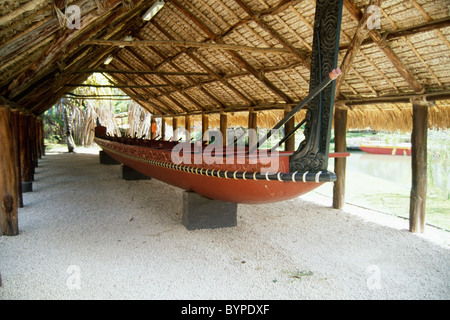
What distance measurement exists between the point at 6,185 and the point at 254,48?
12.6ft

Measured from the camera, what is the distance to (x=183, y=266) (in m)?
3.21

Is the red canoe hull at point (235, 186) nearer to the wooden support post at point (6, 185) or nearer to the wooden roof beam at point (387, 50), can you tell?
the wooden support post at point (6, 185)

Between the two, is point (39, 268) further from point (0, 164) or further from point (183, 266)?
point (0, 164)

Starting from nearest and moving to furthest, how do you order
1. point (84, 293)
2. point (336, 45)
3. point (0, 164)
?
1. point (84, 293)
2. point (336, 45)
3. point (0, 164)

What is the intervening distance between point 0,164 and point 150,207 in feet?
7.24

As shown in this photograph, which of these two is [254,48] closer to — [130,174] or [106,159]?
[130,174]

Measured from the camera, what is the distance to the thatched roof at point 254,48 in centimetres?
342

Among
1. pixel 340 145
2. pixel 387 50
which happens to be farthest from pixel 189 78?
pixel 387 50

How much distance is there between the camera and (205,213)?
4.38 metres

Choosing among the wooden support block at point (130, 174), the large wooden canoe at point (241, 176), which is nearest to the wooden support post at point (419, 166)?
the large wooden canoe at point (241, 176)

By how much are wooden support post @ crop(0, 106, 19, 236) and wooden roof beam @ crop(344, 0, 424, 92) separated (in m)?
4.20

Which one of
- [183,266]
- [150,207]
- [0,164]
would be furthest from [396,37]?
[0,164]

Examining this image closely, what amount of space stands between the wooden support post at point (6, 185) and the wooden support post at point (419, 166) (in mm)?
5016

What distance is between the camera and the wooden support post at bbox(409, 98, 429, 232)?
4.42 metres
